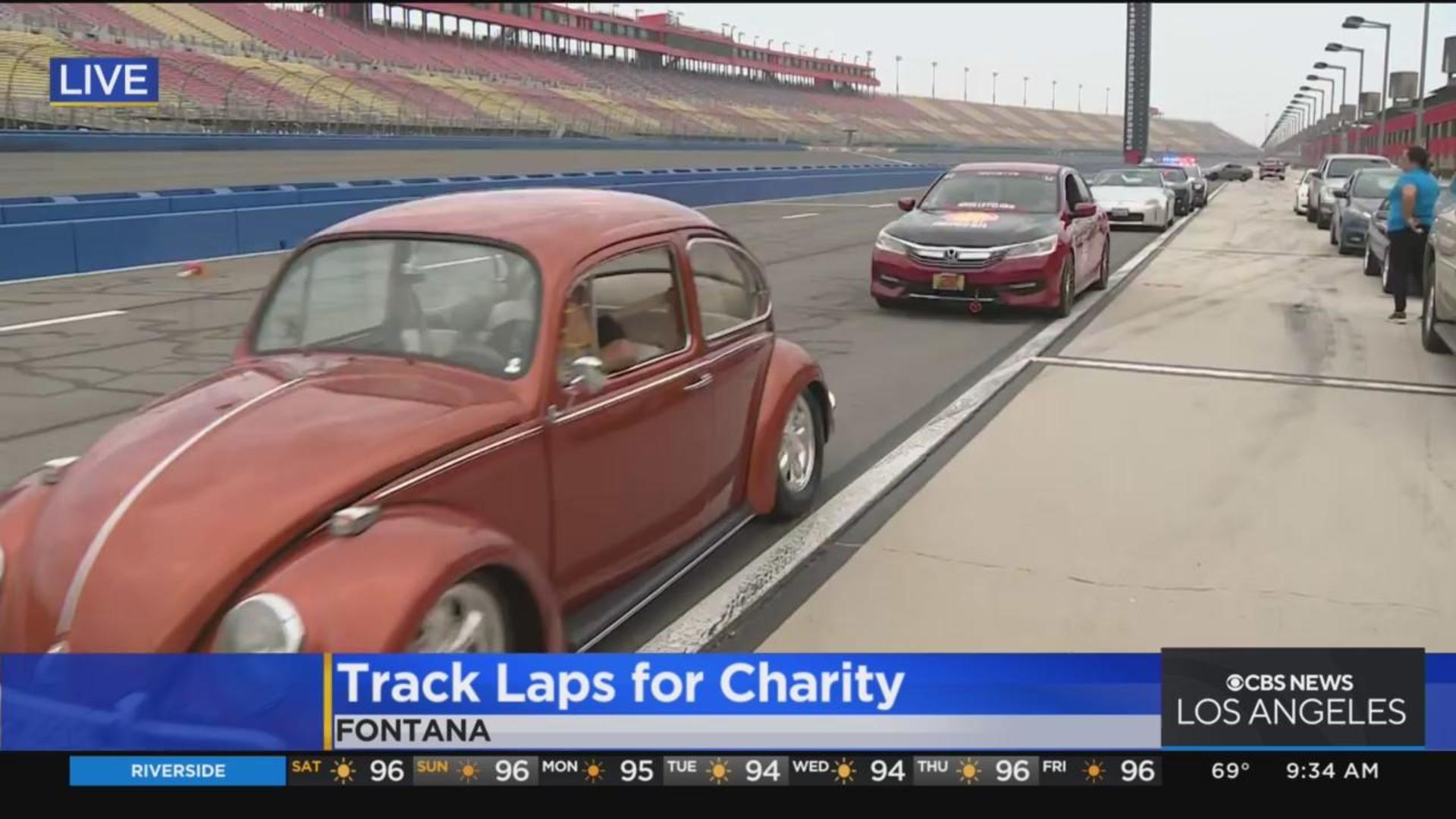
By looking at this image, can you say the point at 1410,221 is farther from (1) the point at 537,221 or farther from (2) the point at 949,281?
(1) the point at 537,221

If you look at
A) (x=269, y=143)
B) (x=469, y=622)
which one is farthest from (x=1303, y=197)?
(x=469, y=622)

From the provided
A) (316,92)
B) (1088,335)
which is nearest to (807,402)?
(1088,335)

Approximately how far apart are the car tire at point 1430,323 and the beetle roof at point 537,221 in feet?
26.4

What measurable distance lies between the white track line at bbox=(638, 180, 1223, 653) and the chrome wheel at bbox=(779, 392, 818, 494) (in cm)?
19

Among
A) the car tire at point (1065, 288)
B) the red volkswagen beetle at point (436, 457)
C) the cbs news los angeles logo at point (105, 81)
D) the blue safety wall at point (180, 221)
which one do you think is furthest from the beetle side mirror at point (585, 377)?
the cbs news los angeles logo at point (105, 81)

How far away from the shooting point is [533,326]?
389 cm

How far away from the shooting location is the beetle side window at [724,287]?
4922 millimetres

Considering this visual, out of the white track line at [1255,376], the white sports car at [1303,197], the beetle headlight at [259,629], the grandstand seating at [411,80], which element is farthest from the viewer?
the grandstand seating at [411,80]

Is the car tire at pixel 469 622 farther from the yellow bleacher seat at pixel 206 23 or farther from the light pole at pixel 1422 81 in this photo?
the yellow bleacher seat at pixel 206 23

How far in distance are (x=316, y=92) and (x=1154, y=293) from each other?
42598mm

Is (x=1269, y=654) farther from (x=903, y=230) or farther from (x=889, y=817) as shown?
(x=903, y=230)

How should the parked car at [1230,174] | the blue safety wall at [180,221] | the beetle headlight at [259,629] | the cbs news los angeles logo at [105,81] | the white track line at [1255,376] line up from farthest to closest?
the parked car at [1230,174]
the cbs news los angeles logo at [105,81]
the blue safety wall at [180,221]
the white track line at [1255,376]
the beetle headlight at [259,629]

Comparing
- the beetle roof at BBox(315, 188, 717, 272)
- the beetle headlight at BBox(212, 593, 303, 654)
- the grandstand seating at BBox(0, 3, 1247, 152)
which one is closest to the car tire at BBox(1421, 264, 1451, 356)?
the beetle roof at BBox(315, 188, 717, 272)

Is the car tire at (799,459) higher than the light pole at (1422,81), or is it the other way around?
the light pole at (1422,81)
